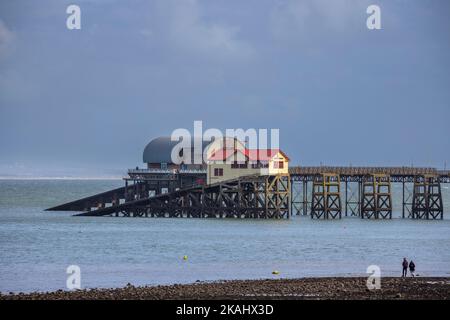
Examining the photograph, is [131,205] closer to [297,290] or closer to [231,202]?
[231,202]

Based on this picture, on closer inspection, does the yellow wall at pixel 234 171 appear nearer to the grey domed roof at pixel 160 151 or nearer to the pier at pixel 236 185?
the pier at pixel 236 185

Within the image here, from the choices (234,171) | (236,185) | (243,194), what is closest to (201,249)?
(236,185)

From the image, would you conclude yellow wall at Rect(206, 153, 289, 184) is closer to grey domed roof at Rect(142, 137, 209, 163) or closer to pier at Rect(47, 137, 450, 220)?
pier at Rect(47, 137, 450, 220)

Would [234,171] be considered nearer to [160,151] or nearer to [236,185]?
[236,185]

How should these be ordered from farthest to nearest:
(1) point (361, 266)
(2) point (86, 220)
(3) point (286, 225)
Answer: (2) point (86, 220) < (3) point (286, 225) < (1) point (361, 266)

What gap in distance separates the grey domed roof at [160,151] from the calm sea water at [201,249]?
13852 millimetres

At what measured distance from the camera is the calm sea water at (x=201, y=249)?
198ft

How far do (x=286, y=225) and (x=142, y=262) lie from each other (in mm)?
29192

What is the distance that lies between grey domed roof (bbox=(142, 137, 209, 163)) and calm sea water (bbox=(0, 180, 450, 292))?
13.9 metres

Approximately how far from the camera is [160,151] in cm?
11669
